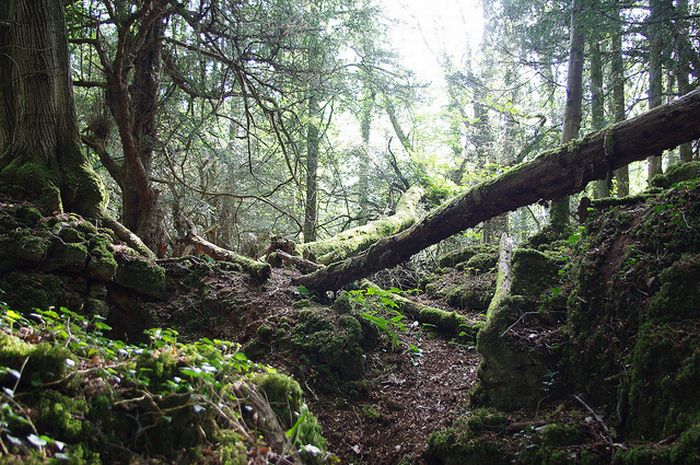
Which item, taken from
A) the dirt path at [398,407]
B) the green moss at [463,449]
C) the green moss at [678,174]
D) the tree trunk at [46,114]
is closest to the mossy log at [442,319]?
the dirt path at [398,407]

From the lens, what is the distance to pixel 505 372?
151 inches

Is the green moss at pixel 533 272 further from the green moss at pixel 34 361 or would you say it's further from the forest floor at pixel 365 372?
the green moss at pixel 34 361

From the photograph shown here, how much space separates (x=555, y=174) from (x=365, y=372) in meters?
2.94

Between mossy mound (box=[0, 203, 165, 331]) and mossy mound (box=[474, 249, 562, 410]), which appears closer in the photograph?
mossy mound (box=[474, 249, 562, 410])

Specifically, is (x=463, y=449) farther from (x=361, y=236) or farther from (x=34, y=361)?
(x=361, y=236)

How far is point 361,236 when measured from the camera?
8.92m

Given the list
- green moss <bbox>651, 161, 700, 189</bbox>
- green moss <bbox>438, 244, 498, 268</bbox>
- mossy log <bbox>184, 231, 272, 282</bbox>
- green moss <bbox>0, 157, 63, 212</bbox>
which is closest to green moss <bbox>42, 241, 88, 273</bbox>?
green moss <bbox>0, 157, 63, 212</bbox>

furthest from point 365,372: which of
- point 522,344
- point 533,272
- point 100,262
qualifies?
point 100,262

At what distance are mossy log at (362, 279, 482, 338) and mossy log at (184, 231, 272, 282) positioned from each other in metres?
2.33

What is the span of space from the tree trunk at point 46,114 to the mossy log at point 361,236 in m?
3.48

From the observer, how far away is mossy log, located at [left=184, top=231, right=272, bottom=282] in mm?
5910

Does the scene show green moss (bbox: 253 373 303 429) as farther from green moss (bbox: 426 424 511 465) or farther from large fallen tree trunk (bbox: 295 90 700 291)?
large fallen tree trunk (bbox: 295 90 700 291)

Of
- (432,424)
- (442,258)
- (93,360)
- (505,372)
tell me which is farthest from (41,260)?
(442,258)

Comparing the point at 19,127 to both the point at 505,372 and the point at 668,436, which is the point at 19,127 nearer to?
the point at 505,372
